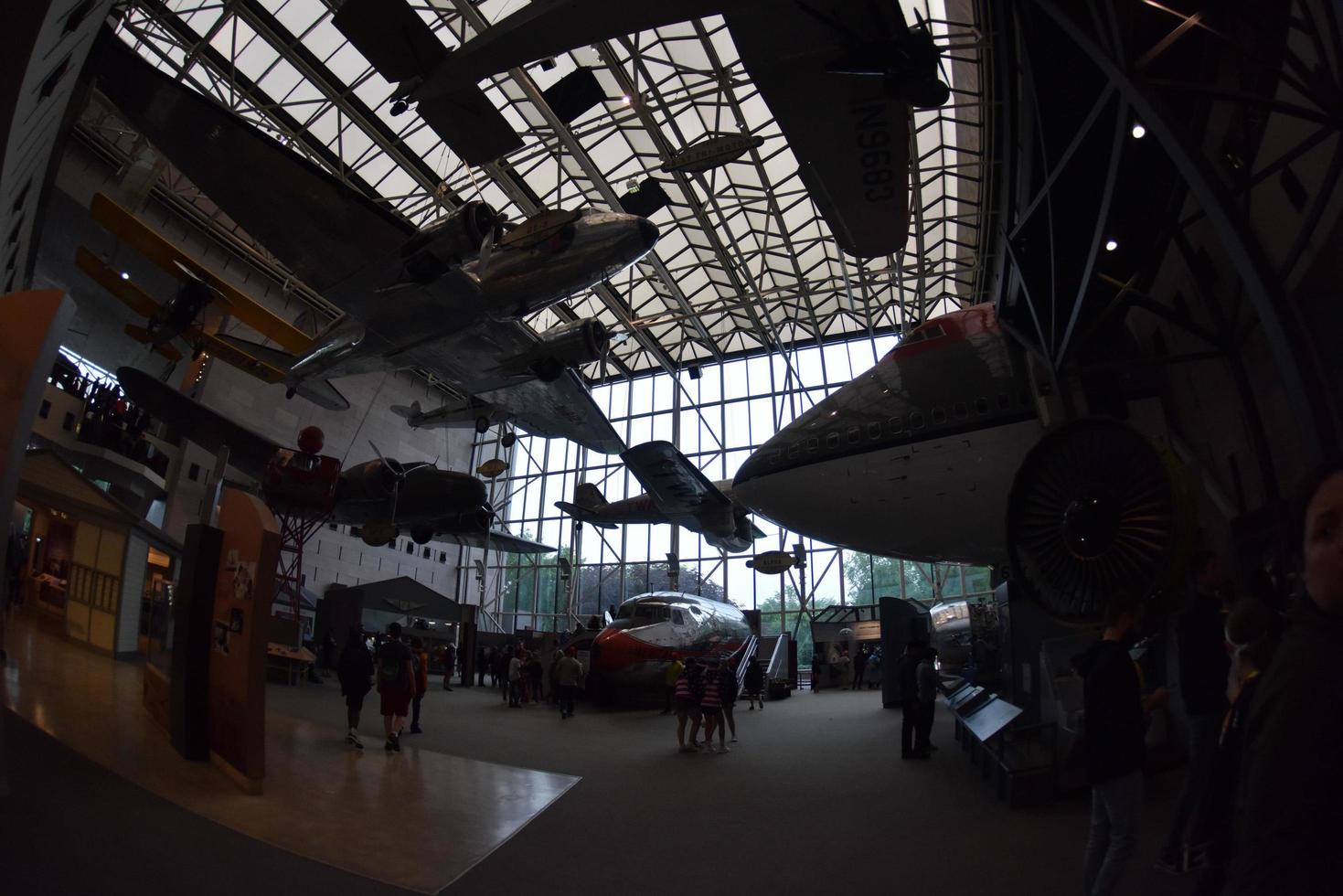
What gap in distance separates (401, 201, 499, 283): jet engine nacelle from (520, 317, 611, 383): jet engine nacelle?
14.3ft

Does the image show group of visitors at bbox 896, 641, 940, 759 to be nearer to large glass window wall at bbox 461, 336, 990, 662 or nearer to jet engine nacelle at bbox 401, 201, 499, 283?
jet engine nacelle at bbox 401, 201, 499, 283

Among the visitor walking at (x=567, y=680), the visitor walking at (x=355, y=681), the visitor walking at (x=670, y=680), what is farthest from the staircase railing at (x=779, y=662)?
the visitor walking at (x=355, y=681)

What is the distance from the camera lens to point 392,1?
870 cm

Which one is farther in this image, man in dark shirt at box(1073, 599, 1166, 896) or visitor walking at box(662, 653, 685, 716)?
visitor walking at box(662, 653, 685, 716)

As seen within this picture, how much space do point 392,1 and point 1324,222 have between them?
1019 cm

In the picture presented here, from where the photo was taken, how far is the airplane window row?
794 cm

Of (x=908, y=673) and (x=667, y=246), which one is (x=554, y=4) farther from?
(x=667, y=246)

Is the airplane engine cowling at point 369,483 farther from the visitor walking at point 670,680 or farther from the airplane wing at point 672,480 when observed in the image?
the visitor walking at point 670,680

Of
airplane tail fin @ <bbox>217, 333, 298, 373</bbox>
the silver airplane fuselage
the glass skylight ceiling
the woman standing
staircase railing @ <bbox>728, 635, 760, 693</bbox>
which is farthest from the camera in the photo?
airplane tail fin @ <bbox>217, 333, 298, 373</bbox>

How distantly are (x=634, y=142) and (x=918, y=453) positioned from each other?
1920 centimetres

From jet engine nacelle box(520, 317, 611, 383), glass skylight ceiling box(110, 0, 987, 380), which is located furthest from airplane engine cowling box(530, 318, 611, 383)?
glass skylight ceiling box(110, 0, 987, 380)

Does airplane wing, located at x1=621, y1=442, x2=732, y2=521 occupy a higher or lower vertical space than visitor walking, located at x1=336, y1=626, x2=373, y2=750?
higher

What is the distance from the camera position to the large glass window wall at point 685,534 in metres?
29.7

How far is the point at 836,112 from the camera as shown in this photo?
25.3ft
